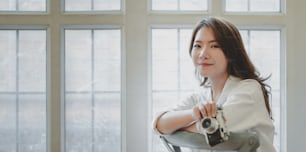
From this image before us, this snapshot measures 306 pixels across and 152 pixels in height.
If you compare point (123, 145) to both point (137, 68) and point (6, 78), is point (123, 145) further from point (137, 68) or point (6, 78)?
point (6, 78)

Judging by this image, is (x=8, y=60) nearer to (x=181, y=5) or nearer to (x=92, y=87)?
(x=92, y=87)

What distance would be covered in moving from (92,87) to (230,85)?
49.1 inches

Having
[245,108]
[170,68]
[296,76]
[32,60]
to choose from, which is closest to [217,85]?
[245,108]

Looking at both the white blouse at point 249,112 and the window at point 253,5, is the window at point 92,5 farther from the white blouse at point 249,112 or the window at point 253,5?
the white blouse at point 249,112

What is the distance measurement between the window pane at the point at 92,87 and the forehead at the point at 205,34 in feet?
3.83

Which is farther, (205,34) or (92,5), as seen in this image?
(92,5)

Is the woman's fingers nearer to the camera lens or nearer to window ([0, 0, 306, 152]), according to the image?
the camera lens

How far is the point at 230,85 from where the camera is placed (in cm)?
116

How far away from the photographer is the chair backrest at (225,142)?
77 centimetres

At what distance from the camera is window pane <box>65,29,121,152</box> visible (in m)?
2.27

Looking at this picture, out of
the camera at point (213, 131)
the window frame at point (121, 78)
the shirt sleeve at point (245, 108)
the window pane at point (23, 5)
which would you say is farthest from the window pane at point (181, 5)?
the camera at point (213, 131)

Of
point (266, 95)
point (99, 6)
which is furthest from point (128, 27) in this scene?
point (266, 95)

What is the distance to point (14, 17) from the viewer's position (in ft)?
7.36

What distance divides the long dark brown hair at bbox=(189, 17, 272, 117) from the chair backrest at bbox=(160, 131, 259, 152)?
0.95 feet
